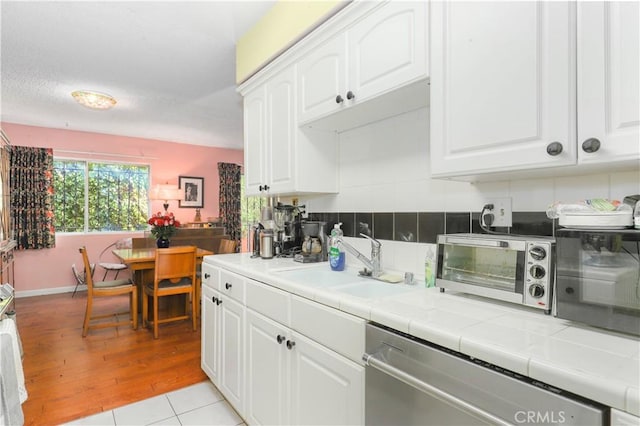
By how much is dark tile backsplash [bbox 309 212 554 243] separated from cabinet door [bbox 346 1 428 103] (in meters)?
0.63

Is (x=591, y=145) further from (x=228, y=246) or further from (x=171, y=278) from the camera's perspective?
(x=228, y=246)

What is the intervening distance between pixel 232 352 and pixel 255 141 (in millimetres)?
1469

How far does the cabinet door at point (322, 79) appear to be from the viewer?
1720mm

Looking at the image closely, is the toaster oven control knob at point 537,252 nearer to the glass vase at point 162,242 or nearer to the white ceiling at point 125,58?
the white ceiling at point 125,58

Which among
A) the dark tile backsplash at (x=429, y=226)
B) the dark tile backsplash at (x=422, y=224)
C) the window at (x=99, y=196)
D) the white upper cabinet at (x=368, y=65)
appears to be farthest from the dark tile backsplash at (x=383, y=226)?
the window at (x=99, y=196)

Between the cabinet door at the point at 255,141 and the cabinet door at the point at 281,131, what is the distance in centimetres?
8

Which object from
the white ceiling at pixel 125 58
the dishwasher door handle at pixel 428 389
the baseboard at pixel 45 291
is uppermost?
the white ceiling at pixel 125 58

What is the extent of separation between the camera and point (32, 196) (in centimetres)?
485

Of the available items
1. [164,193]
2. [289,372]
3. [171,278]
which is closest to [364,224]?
[289,372]

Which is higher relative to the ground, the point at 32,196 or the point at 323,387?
the point at 32,196

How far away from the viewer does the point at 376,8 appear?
1515mm

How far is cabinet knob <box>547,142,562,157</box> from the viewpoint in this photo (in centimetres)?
96

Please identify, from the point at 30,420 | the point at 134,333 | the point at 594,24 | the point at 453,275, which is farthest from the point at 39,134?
the point at 594,24

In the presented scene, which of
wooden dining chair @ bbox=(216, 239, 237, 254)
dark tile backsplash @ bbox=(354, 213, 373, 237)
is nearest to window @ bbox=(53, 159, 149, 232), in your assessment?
wooden dining chair @ bbox=(216, 239, 237, 254)
